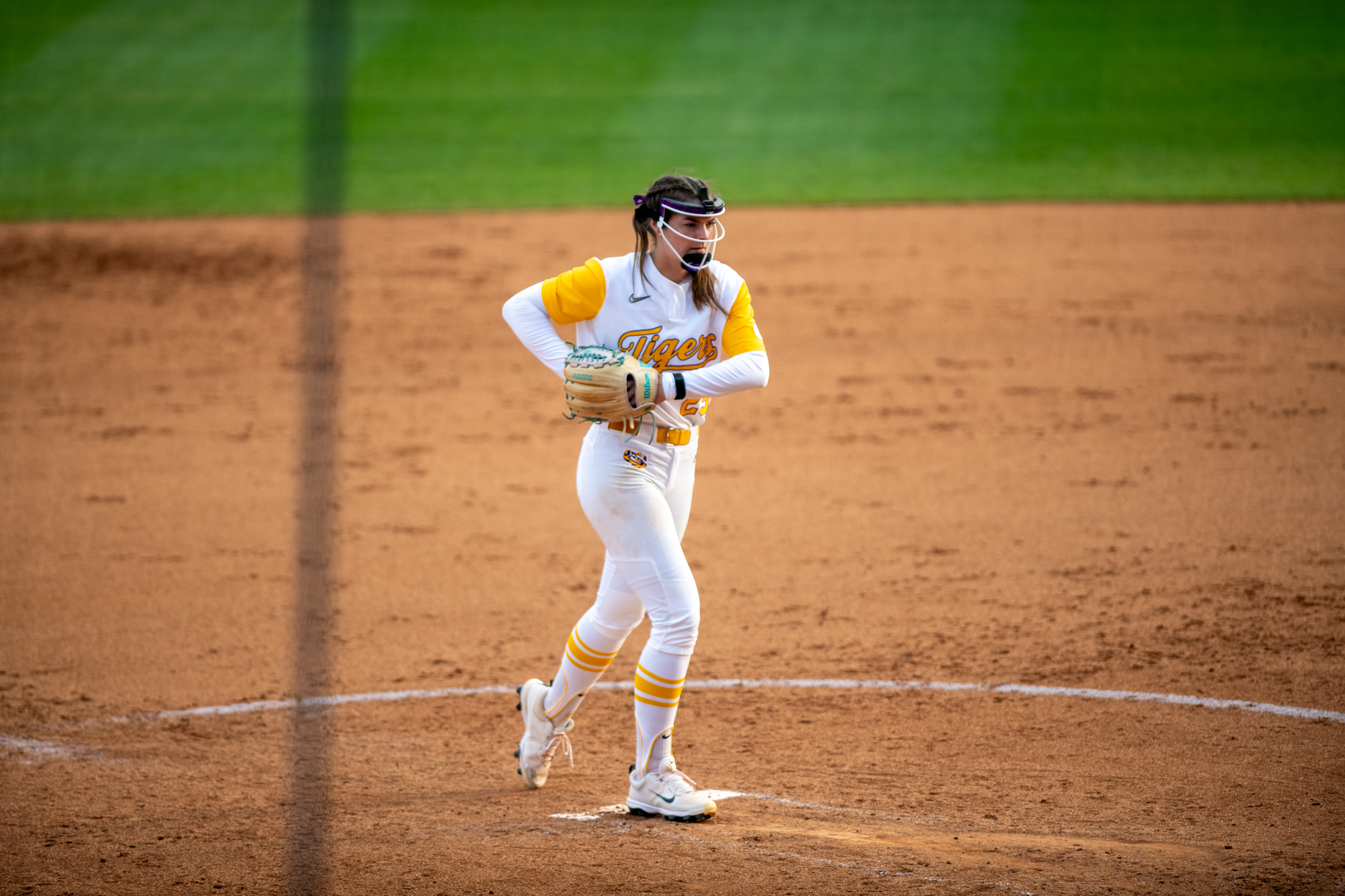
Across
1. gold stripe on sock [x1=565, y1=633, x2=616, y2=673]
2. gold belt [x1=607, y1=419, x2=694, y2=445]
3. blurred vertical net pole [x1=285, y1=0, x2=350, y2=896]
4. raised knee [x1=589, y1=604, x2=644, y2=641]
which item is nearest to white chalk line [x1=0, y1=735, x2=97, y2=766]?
blurred vertical net pole [x1=285, y1=0, x2=350, y2=896]

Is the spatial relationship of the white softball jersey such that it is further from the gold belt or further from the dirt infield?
the dirt infield

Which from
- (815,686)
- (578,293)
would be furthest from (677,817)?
(578,293)

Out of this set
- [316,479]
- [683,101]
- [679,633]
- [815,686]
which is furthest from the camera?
[683,101]

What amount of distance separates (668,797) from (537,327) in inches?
64.5

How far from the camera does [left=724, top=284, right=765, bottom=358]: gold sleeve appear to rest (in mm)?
4695

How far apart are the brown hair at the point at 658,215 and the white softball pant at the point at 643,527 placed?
51cm

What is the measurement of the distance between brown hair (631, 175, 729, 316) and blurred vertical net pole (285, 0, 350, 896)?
217 cm

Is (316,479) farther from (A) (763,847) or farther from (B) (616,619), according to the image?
(A) (763,847)

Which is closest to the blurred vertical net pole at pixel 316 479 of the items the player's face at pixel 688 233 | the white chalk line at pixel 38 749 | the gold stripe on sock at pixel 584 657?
the white chalk line at pixel 38 749

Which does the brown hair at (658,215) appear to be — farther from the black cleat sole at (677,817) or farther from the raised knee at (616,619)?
the black cleat sole at (677,817)

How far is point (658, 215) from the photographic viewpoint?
15.1 feet

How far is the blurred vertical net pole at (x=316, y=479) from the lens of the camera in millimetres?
4578

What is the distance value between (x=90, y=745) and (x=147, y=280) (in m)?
9.00

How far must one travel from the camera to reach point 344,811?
465cm
